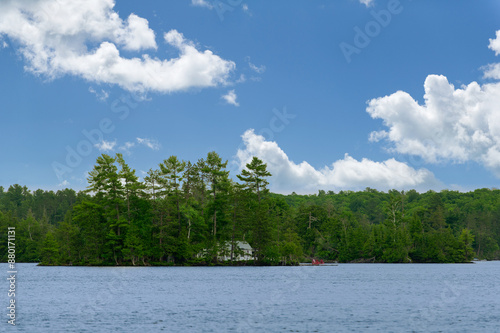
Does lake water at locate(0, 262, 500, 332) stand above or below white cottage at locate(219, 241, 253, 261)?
below

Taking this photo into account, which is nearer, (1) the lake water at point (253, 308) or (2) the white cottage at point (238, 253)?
(1) the lake water at point (253, 308)

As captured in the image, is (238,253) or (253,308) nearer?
(253,308)

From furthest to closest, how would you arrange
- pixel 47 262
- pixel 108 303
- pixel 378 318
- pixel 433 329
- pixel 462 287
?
1. pixel 47 262
2. pixel 462 287
3. pixel 108 303
4. pixel 378 318
5. pixel 433 329

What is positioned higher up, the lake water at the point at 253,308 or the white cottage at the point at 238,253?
the white cottage at the point at 238,253

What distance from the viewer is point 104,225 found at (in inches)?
4230

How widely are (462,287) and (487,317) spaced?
84.1 feet

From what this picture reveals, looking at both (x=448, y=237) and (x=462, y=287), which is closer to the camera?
(x=462, y=287)

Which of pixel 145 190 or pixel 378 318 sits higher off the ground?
pixel 145 190

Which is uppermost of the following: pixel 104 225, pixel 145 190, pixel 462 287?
pixel 145 190

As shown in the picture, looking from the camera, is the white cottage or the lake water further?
the white cottage

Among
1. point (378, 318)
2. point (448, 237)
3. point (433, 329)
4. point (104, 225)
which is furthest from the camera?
point (448, 237)

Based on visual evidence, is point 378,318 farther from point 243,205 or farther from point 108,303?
point 243,205

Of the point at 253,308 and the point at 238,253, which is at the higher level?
the point at 238,253

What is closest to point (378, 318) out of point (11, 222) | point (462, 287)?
point (462, 287)
